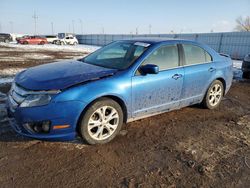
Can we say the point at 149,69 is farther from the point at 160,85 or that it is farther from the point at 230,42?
the point at 230,42

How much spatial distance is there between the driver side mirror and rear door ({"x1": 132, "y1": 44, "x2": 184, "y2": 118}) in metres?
0.08

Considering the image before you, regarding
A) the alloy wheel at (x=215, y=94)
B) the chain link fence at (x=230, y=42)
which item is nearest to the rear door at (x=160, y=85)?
the alloy wheel at (x=215, y=94)

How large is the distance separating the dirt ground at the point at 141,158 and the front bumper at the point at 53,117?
27 centimetres

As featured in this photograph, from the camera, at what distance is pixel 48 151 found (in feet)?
11.4

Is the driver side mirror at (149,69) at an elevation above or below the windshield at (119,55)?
below

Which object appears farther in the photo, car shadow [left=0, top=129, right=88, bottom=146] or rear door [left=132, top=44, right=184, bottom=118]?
rear door [left=132, top=44, right=184, bottom=118]

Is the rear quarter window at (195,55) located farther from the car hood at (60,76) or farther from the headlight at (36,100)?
the headlight at (36,100)

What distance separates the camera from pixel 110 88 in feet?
11.9

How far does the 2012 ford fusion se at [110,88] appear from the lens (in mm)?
3307

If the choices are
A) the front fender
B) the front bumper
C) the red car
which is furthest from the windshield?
the red car

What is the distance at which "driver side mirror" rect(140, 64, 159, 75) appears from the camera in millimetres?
3938

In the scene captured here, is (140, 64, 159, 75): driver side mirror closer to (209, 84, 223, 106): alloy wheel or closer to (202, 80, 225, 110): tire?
(202, 80, 225, 110): tire

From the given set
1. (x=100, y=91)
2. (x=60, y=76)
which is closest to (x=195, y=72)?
(x=100, y=91)

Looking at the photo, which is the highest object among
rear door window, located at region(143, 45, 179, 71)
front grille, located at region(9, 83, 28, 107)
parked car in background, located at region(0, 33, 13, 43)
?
rear door window, located at region(143, 45, 179, 71)
